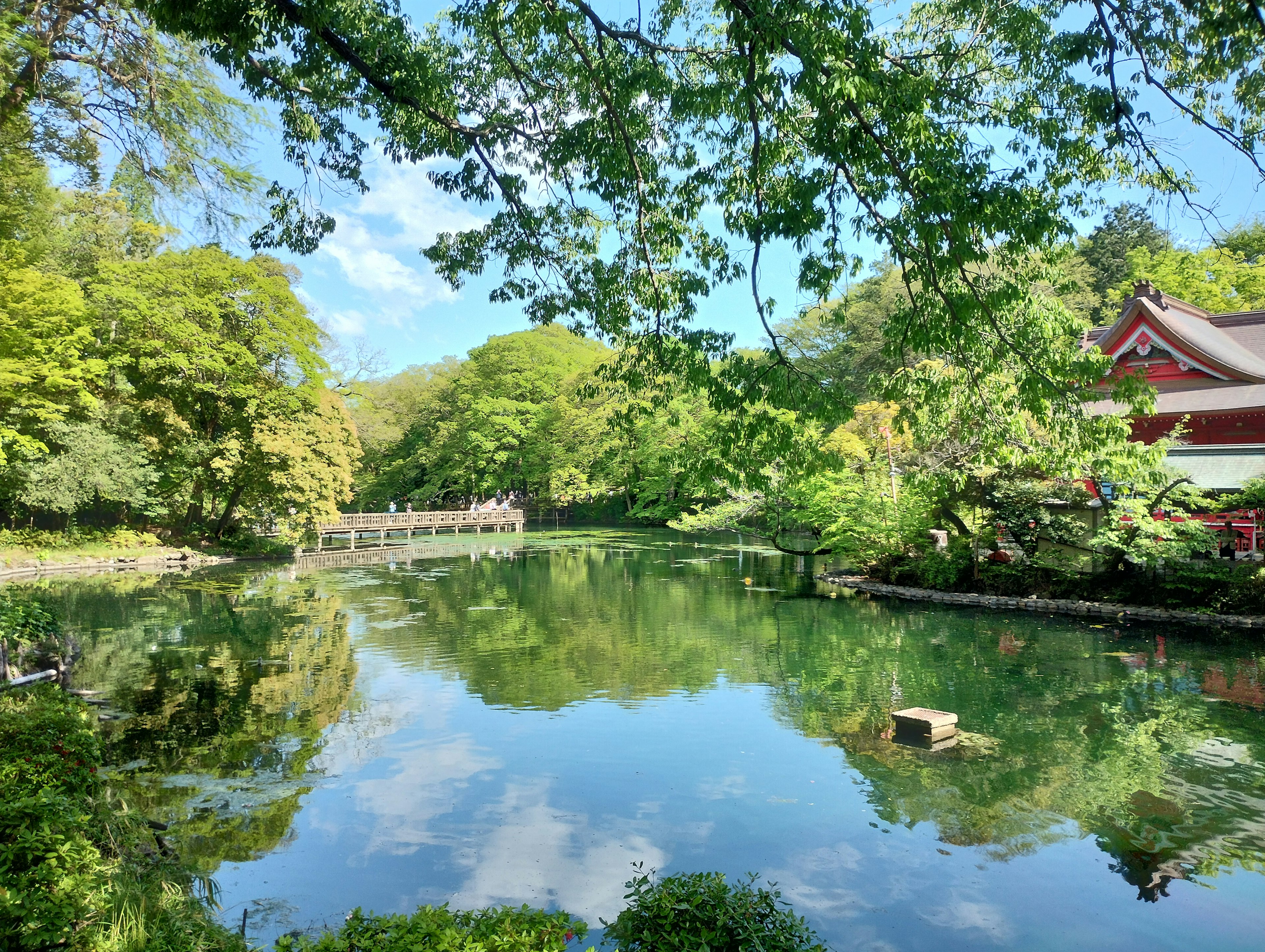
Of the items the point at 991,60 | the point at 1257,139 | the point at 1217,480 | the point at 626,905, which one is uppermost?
Result: the point at 991,60

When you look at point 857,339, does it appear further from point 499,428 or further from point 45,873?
point 45,873

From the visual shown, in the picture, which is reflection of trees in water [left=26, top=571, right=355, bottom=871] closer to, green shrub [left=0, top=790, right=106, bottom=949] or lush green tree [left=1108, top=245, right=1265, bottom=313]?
green shrub [left=0, top=790, right=106, bottom=949]

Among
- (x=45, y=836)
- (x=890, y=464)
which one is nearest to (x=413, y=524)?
(x=890, y=464)

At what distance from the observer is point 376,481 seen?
44969 mm

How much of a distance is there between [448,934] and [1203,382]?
1787cm

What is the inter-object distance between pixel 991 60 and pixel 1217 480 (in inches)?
408

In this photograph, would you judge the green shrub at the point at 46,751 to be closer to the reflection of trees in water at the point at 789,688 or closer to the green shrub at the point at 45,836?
the green shrub at the point at 45,836

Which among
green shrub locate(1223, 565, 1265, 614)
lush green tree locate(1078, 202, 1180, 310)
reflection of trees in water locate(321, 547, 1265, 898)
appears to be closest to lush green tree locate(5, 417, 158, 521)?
reflection of trees in water locate(321, 547, 1265, 898)

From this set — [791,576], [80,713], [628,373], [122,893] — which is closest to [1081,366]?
[628,373]

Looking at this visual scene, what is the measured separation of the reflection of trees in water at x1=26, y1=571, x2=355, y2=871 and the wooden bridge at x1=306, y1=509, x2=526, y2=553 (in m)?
13.6

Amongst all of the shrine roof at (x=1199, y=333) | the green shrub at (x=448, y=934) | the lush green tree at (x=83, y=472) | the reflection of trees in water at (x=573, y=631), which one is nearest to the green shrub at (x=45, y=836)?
the green shrub at (x=448, y=934)

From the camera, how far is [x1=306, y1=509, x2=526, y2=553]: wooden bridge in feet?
103

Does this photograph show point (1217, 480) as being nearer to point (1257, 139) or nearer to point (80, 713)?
point (1257, 139)

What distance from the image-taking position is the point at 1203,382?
1566 centimetres
